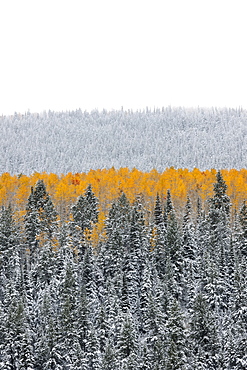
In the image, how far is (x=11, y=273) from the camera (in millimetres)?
68938

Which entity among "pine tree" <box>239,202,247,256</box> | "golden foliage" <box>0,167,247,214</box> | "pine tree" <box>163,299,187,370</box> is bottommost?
"pine tree" <box>163,299,187,370</box>

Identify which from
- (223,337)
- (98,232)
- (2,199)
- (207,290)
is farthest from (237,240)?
(2,199)

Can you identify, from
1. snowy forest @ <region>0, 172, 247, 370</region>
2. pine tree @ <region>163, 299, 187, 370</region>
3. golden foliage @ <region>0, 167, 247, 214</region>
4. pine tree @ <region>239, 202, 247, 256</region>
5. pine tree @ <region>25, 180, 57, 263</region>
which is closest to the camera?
pine tree @ <region>163, 299, 187, 370</region>

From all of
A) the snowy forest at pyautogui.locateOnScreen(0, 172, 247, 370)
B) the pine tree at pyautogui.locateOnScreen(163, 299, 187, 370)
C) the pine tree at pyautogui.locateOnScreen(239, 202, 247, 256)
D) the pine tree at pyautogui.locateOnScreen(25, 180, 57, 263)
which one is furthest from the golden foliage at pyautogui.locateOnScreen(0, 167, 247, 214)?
the pine tree at pyautogui.locateOnScreen(163, 299, 187, 370)

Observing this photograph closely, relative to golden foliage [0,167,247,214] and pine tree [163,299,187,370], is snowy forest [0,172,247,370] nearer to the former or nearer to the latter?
pine tree [163,299,187,370]

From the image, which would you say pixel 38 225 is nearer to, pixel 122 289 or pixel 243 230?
pixel 122 289

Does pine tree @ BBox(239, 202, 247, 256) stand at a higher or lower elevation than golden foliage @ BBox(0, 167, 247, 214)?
lower

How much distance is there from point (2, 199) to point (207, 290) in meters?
41.0

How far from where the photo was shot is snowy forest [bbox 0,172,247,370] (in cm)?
5612

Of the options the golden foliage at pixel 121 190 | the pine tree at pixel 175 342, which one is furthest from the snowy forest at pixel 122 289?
the golden foliage at pixel 121 190

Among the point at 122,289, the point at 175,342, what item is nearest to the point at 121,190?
the point at 122,289

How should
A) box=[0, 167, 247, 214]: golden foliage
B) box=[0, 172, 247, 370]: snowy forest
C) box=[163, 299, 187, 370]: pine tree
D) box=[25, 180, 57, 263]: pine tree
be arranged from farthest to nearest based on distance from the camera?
box=[0, 167, 247, 214]: golden foliage
box=[25, 180, 57, 263]: pine tree
box=[0, 172, 247, 370]: snowy forest
box=[163, 299, 187, 370]: pine tree

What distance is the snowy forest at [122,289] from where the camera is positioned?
56.1 metres

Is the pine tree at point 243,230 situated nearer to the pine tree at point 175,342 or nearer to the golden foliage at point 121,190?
the golden foliage at point 121,190
